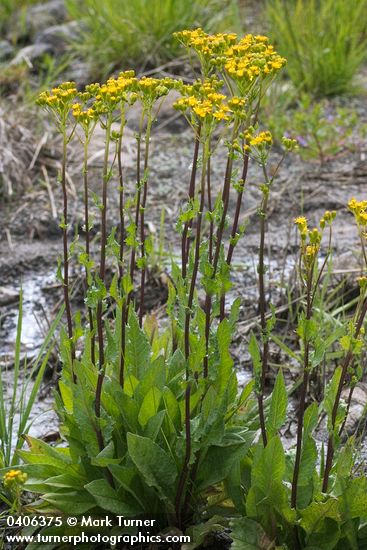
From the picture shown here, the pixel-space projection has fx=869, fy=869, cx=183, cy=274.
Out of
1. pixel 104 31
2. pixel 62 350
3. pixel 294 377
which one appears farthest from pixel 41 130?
pixel 62 350

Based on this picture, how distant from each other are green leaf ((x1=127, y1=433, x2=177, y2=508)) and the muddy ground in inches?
42.5

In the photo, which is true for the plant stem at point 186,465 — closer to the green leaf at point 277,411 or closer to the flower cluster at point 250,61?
the green leaf at point 277,411

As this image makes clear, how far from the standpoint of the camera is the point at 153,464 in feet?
7.68

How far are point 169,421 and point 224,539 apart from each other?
39 cm

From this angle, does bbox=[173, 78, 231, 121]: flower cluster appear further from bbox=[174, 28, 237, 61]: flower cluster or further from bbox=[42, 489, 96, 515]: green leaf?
bbox=[42, 489, 96, 515]: green leaf

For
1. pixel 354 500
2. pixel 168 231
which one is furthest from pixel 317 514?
pixel 168 231

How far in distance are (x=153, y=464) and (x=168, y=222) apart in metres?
2.70

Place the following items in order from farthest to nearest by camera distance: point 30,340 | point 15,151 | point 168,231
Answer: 1. point 15,151
2. point 168,231
3. point 30,340

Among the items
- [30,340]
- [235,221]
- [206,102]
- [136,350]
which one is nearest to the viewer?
[206,102]

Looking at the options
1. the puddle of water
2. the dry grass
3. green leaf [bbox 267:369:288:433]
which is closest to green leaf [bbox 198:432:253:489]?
green leaf [bbox 267:369:288:433]

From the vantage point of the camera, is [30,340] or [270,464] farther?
[30,340]

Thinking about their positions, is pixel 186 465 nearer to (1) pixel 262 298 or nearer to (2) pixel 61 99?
(1) pixel 262 298

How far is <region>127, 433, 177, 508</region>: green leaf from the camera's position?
7.55 feet

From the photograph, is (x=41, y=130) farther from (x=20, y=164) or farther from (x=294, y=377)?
(x=294, y=377)
